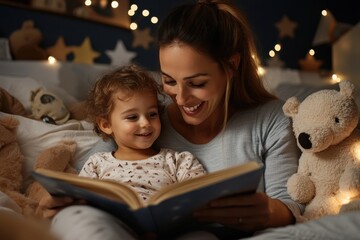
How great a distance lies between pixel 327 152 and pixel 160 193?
1.90ft

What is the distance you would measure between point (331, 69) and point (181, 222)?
2.88 meters

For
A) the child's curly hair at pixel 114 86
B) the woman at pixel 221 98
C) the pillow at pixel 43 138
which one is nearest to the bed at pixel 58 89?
the pillow at pixel 43 138

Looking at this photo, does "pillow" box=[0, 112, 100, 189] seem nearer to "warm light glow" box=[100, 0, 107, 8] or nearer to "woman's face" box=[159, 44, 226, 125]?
"woman's face" box=[159, 44, 226, 125]

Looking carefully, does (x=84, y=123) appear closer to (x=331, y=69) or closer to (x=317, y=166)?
(x=317, y=166)

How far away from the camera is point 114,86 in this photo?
1.48 meters

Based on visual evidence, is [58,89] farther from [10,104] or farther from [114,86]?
[114,86]

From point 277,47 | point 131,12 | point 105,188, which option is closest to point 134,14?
point 131,12

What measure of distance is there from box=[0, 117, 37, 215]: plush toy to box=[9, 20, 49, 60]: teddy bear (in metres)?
1.16

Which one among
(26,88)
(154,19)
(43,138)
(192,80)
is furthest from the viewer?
(154,19)

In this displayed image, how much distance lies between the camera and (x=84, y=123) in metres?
1.97

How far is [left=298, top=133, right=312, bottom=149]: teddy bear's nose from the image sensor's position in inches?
48.4

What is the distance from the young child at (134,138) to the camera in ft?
4.42

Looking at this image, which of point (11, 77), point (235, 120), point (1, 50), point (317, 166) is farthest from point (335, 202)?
point (1, 50)

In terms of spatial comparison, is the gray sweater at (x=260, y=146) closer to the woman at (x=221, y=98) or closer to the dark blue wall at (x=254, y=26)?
the woman at (x=221, y=98)
